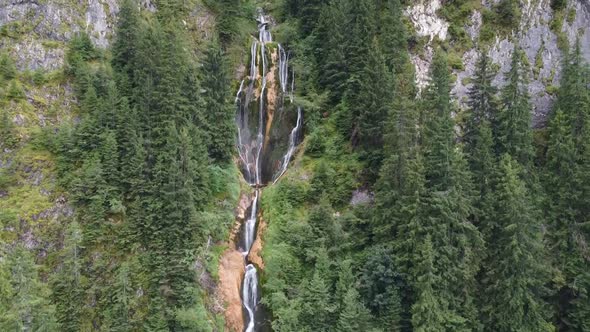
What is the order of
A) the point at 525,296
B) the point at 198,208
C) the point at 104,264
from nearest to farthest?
the point at 525,296, the point at 104,264, the point at 198,208

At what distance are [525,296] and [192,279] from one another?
2053cm

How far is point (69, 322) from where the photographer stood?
2691 cm

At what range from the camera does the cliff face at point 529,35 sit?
1602 inches

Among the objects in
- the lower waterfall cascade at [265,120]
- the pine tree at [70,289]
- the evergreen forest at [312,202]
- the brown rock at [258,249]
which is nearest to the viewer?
the pine tree at [70,289]

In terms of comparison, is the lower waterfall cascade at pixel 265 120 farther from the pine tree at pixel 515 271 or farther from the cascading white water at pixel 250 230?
the pine tree at pixel 515 271

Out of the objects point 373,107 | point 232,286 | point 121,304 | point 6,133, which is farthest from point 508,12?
point 6,133

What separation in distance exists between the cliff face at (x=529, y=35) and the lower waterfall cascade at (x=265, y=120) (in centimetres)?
Result: 1236

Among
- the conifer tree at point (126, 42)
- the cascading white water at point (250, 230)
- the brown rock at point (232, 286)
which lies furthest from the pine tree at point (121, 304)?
the conifer tree at point (126, 42)

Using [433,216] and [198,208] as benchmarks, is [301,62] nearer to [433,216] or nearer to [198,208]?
[198,208]

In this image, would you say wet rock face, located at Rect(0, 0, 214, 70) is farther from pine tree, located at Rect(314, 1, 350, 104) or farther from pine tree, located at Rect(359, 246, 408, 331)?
pine tree, located at Rect(359, 246, 408, 331)

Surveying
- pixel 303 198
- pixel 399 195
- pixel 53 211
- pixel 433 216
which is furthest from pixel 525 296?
pixel 53 211

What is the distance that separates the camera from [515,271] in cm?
2681

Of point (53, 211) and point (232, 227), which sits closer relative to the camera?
point (53, 211)

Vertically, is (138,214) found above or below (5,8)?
below
